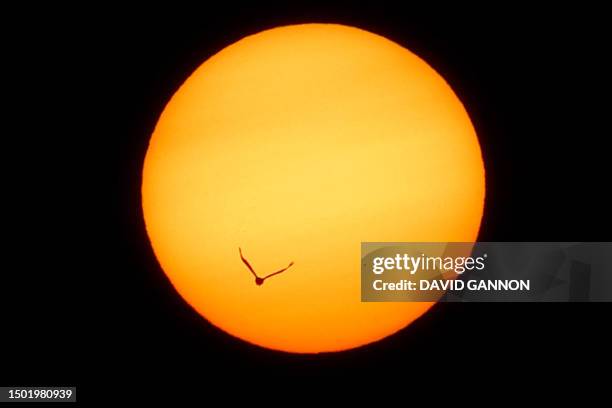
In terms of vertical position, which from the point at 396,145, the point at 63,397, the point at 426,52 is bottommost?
the point at 63,397

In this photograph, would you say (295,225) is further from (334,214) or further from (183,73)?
(183,73)

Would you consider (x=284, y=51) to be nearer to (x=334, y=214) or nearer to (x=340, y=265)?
(x=334, y=214)

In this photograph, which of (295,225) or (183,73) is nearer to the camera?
(295,225)

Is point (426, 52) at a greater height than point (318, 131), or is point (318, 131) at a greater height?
point (426, 52)

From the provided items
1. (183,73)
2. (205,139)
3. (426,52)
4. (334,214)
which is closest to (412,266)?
(334,214)

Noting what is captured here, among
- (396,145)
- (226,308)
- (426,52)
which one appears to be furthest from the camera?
(426,52)

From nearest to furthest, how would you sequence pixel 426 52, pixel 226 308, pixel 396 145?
pixel 396 145 → pixel 226 308 → pixel 426 52

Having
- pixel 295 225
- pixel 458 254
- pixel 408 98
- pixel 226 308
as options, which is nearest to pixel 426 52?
pixel 408 98
